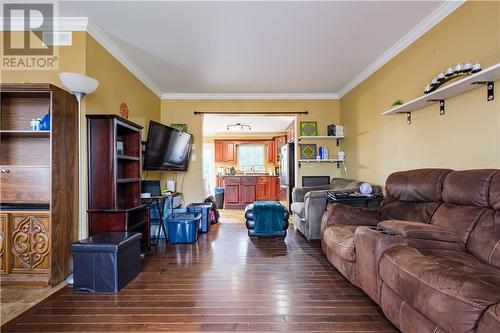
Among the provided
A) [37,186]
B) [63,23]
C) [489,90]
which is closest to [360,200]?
[489,90]

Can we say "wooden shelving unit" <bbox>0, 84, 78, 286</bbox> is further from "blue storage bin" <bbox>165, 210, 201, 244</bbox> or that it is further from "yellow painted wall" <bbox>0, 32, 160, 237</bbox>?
"blue storage bin" <bbox>165, 210, 201, 244</bbox>

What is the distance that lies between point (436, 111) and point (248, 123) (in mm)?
4736

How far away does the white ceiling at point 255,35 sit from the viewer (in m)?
2.28

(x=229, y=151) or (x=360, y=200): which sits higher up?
(x=229, y=151)

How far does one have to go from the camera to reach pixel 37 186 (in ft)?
7.75

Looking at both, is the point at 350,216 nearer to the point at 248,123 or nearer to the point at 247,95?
the point at 247,95

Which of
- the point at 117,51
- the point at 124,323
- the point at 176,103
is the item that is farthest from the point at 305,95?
the point at 124,323

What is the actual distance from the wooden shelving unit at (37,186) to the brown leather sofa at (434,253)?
8.25 feet

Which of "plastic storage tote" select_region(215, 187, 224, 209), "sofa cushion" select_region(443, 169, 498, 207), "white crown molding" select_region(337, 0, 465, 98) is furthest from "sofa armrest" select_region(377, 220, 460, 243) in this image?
"plastic storage tote" select_region(215, 187, 224, 209)

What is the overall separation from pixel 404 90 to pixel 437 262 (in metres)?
2.18

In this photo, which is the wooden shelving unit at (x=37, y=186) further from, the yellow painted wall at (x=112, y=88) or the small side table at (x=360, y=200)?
the small side table at (x=360, y=200)

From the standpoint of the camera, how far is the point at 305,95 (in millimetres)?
4883

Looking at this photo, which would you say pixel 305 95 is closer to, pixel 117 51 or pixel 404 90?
pixel 404 90

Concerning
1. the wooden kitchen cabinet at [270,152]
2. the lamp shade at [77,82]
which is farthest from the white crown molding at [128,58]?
the wooden kitchen cabinet at [270,152]
